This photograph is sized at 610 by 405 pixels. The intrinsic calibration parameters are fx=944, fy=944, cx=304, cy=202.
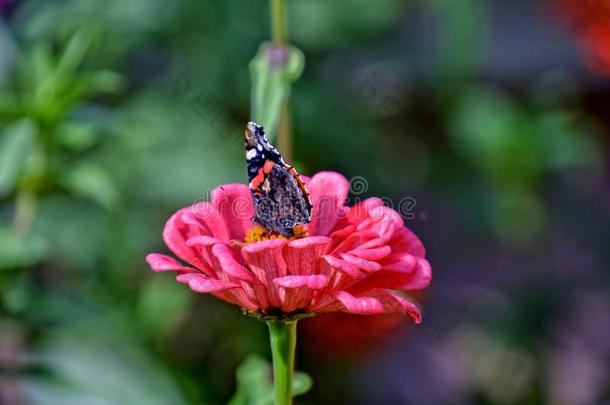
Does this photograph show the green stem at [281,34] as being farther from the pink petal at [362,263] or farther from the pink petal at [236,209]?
the pink petal at [362,263]

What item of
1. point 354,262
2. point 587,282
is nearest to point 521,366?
point 587,282

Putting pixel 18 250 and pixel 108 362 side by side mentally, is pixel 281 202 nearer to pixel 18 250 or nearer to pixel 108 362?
pixel 18 250

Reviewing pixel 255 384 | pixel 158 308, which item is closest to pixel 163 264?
pixel 255 384

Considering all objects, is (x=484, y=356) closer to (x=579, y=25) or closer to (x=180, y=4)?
(x=579, y=25)

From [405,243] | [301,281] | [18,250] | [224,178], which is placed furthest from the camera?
[224,178]

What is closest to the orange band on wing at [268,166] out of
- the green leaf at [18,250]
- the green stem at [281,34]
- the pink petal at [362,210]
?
the pink petal at [362,210]

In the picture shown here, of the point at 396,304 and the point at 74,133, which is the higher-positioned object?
the point at 74,133

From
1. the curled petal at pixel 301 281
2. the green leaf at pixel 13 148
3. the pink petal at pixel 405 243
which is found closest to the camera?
the curled petal at pixel 301 281
